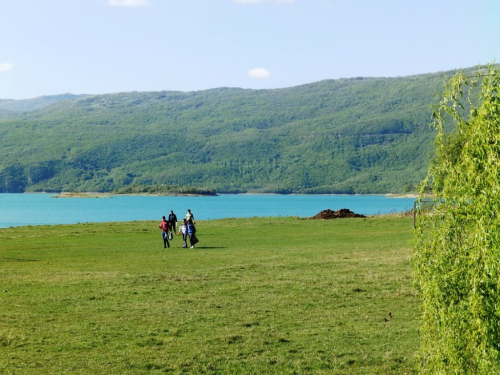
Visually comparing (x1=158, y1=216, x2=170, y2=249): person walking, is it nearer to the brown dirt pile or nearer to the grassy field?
the grassy field

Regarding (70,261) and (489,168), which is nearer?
(489,168)

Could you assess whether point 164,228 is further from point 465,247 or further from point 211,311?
point 465,247

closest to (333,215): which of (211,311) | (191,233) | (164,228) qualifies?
(191,233)

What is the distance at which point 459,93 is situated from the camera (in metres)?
13.3

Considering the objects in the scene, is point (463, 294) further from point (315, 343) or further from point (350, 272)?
point (350, 272)

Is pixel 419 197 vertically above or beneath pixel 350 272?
above

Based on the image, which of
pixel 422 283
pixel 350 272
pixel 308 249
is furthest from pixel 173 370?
pixel 308 249

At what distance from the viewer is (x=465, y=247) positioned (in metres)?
12.2

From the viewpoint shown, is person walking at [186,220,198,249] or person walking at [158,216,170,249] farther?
person walking at [158,216,170,249]

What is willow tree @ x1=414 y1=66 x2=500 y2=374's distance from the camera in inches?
443

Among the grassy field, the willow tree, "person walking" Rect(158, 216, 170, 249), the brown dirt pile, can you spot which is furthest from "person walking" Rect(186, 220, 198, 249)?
the brown dirt pile

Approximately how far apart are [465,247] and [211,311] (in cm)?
1273

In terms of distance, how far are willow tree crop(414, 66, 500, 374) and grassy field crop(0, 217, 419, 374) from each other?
461cm

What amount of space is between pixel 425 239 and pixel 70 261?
98.0 feet
